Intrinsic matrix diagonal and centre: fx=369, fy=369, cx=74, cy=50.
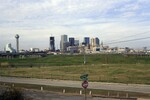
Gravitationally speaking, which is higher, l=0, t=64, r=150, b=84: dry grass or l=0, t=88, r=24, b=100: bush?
l=0, t=88, r=24, b=100: bush

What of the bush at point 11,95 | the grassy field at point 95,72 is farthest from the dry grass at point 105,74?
the bush at point 11,95

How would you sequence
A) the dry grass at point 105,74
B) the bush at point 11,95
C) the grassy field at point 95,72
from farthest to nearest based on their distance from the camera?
the grassy field at point 95,72 < the dry grass at point 105,74 < the bush at point 11,95

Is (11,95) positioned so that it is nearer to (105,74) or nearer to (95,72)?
(105,74)

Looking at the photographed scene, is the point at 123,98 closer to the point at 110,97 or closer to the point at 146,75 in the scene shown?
the point at 110,97

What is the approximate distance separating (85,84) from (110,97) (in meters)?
14.7

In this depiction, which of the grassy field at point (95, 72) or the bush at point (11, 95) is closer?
the bush at point (11, 95)

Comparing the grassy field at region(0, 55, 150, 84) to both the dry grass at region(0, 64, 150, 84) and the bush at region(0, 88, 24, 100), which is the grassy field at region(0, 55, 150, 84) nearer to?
the dry grass at region(0, 64, 150, 84)

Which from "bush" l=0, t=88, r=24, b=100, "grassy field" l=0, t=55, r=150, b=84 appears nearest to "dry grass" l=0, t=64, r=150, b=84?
"grassy field" l=0, t=55, r=150, b=84

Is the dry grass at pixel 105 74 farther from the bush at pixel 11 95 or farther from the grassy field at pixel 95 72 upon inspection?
the bush at pixel 11 95

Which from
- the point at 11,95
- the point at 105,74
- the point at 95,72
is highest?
the point at 11,95

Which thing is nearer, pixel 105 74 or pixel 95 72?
pixel 105 74

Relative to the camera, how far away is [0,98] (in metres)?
32.8

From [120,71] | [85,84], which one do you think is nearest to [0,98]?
[85,84]

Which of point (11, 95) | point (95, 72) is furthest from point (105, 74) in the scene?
point (11, 95)
